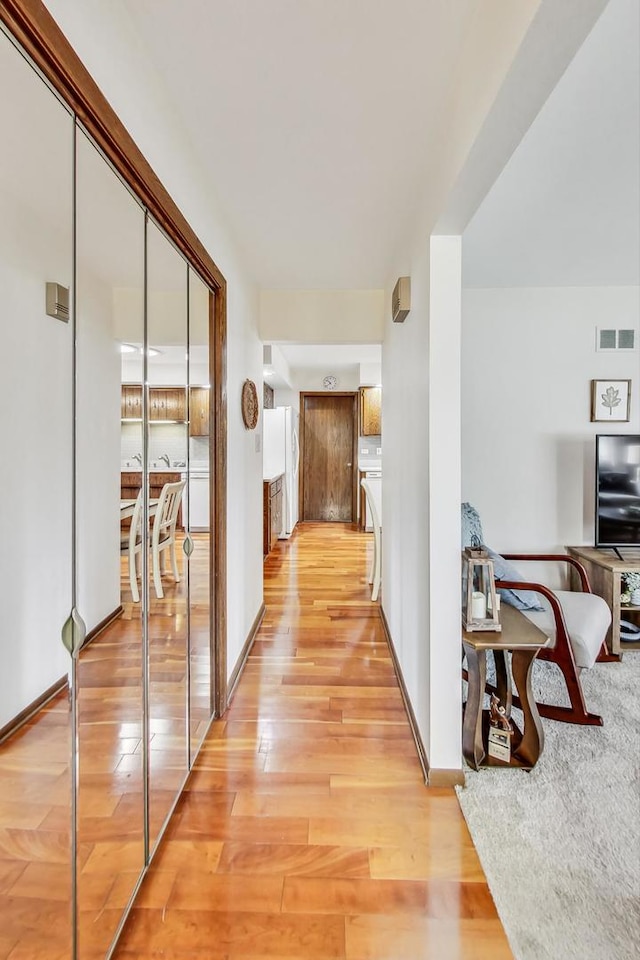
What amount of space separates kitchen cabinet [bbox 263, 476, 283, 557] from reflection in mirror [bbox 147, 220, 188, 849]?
3.33 metres

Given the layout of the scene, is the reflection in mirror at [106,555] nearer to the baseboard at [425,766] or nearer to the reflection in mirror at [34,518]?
the reflection in mirror at [34,518]

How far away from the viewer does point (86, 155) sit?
107 centimetres

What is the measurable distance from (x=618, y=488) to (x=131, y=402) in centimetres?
305

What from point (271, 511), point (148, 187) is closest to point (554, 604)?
point (148, 187)

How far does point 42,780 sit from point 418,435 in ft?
5.36

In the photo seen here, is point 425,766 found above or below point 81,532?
A: below

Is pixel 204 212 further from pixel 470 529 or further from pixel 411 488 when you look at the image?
pixel 470 529

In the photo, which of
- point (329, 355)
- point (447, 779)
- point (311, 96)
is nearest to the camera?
point (311, 96)

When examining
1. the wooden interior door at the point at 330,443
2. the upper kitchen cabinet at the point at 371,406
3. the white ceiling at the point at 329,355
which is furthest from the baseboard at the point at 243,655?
the wooden interior door at the point at 330,443

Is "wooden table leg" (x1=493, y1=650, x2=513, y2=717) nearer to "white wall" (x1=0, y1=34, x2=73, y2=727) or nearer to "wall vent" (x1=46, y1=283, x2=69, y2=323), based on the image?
"white wall" (x1=0, y1=34, x2=73, y2=727)

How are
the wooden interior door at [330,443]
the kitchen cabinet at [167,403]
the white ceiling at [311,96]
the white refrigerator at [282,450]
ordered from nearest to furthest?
the white ceiling at [311,96] → the kitchen cabinet at [167,403] → the white refrigerator at [282,450] → the wooden interior door at [330,443]

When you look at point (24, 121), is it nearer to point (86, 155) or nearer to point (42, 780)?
point (86, 155)

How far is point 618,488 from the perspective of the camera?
3023 millimetres

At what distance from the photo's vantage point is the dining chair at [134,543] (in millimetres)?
1351
